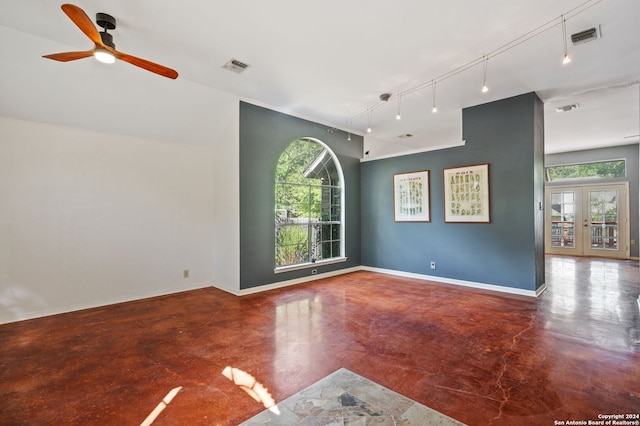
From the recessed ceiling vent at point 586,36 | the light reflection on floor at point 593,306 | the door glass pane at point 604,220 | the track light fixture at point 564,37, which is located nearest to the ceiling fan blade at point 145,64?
the track light fixture at point 564,37

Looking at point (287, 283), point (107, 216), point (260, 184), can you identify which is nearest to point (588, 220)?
point (287, 283)

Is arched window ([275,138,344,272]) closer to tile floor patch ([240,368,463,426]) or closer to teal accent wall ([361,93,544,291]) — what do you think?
teal accent wall ([361,93,544,291])

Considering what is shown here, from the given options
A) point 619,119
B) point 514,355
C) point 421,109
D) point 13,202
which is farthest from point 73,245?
point 619,119

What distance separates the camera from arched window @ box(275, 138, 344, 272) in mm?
5234

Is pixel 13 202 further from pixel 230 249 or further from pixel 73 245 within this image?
pixel 230 249

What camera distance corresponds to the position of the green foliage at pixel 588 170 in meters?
7.80

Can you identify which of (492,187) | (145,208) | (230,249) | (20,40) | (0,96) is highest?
(20,40)

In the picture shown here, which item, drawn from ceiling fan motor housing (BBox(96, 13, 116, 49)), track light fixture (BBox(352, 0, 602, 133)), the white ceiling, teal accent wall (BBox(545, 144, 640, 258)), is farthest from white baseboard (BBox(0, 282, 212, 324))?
teal accent wall (BBox(545, 144, 640, 258))

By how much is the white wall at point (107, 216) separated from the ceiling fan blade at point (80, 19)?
2.30 metres

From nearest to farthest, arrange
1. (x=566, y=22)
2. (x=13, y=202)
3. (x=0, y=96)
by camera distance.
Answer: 1. (x=566, y=22)
2. (x=0, y=96)
3. (x=13, y=202)

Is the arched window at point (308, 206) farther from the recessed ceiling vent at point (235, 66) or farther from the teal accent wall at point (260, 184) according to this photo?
the recessed ceiling vent at point (235, 66)

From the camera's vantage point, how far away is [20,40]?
2.91m

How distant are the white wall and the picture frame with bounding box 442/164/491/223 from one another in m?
3.75

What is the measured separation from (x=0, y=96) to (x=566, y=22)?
615 centimetres
